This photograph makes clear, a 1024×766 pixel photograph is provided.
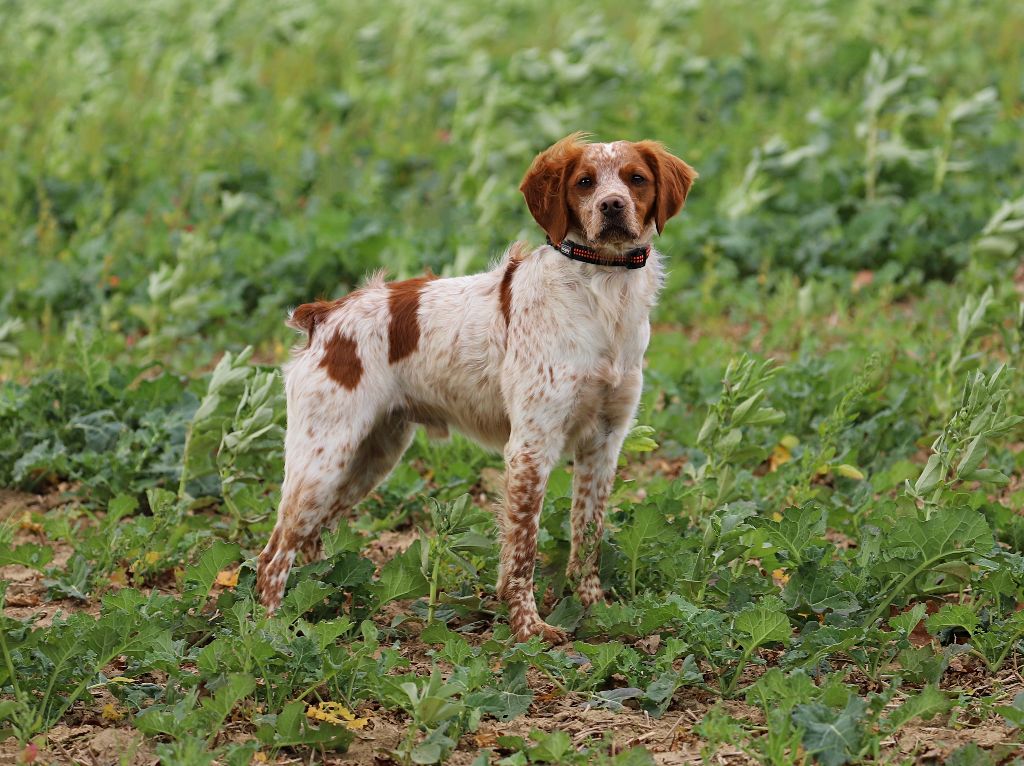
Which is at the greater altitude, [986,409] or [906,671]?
[986,409]

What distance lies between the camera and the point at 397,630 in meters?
4.22

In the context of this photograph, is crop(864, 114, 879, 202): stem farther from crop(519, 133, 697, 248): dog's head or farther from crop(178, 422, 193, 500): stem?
crop(178, 422, 193, 500): stem

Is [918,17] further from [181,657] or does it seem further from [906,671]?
[181,657]

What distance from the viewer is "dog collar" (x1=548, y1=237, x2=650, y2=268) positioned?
13.5 feet

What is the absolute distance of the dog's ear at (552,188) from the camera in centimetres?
408

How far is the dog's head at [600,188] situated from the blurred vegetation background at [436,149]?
2966 mm

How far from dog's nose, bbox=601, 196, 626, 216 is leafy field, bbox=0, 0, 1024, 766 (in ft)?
2.58

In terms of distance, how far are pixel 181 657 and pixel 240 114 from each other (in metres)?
7.86

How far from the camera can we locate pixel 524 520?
4141 millimetres

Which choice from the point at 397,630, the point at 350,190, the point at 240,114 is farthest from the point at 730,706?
the point at 240,114

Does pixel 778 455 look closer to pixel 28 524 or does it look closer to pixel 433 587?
pixel 433 587

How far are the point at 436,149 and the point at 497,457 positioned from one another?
4582mm

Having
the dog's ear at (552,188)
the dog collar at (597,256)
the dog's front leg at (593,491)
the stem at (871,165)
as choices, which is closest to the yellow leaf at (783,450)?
the dog's front leg at (593,491)

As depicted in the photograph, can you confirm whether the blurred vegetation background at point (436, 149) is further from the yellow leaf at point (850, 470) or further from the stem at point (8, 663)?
the stem at point (8, 663)
